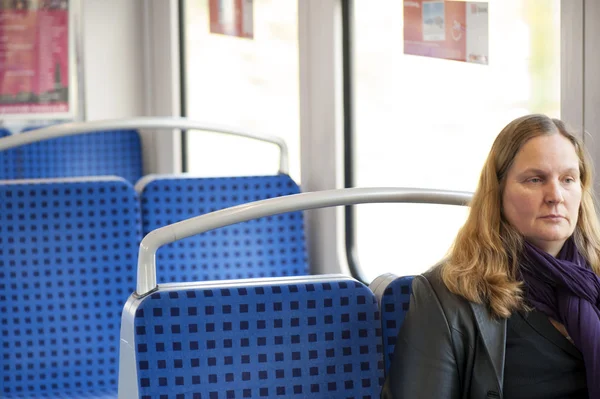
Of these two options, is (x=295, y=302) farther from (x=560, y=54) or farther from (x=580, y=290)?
(x=560, y=54)

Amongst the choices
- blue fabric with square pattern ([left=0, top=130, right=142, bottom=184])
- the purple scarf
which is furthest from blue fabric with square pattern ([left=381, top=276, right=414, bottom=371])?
blue fabric with square pattern ([left=0, top=130, right=142, bottom=184])

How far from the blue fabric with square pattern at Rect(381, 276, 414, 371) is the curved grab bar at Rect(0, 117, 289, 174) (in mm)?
1499

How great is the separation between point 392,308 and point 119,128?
161cm

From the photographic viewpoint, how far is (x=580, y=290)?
161cm

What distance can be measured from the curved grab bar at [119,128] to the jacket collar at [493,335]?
167 centimetres

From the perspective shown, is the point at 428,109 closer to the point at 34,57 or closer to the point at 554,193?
the point at 554,193

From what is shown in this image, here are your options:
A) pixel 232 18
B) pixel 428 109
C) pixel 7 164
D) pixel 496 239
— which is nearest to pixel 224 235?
pixel 428 109

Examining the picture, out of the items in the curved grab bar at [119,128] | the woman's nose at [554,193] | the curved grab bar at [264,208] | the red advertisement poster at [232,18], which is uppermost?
the red advertisement poster at [232,18]

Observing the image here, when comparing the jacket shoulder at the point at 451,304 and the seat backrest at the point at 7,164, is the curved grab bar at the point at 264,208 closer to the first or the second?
the jacket shoulder at the point at 451,304

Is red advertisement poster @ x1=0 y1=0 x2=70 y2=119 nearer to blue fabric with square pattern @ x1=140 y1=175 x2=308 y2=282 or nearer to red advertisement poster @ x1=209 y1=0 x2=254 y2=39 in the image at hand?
red advertisement poster @ x1=209 y1=0 x2=254 y2=39

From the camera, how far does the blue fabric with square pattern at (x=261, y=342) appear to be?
158cm

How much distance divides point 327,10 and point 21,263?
127 cm

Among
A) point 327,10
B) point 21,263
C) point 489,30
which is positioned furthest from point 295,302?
point 327,10

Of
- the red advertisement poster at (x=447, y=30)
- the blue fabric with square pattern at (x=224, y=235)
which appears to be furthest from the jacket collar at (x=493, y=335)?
the blue fabric with square pattern at (x=224, y=235)
